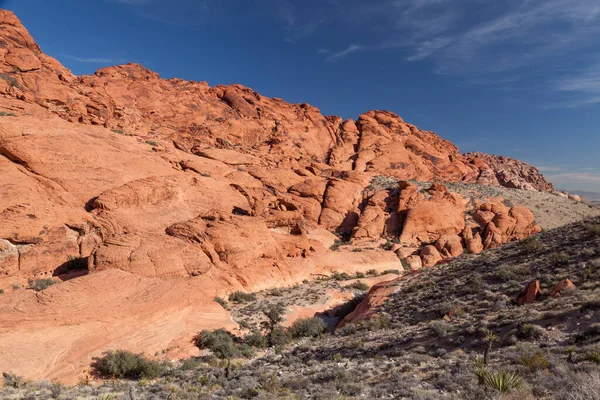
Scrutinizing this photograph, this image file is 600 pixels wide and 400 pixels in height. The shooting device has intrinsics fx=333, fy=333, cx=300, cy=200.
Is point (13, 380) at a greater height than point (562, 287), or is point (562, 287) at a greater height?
point (562, 287)

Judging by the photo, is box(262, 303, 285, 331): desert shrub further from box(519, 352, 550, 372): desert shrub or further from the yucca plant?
the yucca plant

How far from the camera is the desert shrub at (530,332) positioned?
33.7ft

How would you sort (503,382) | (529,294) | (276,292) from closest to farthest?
1. (503,382)
2. (529,294)
3. (276,292)

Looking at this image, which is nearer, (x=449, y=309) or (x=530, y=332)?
(x=530, y=332)

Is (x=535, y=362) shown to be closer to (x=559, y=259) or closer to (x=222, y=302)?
(x=559, y=259)

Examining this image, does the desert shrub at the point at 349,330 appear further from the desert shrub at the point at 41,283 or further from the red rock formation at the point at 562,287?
the desert shrub at the point at 41,283

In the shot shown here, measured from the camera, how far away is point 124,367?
14227mm

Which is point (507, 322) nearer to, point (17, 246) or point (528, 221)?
point (17, 246)

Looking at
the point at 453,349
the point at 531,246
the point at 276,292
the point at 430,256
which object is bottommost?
the point at 453,349

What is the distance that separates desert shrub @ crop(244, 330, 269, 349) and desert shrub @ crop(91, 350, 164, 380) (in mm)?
5025

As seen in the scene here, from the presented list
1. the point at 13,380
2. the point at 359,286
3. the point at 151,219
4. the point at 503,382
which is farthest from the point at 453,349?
the point at 151,219

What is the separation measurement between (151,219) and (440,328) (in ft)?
75.5

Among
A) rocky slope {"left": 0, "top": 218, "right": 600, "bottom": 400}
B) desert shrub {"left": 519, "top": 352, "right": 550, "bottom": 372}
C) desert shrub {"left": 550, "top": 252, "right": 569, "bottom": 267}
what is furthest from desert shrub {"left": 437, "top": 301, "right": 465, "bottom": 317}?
desert shrub {"left": 519, "top": 352, "right": 550, "bottom": 372}

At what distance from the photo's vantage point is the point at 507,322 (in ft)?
38.8
